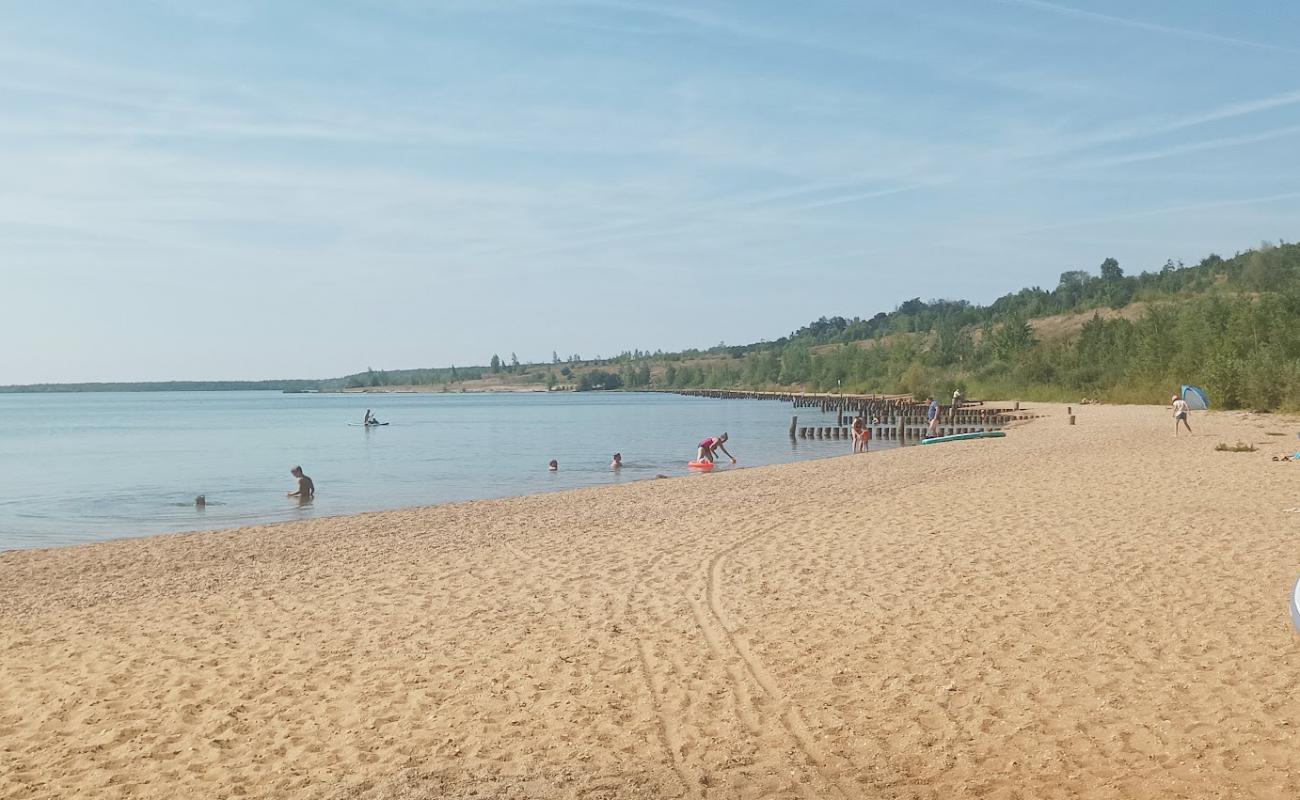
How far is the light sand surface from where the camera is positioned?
5.36m

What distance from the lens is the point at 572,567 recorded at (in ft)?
36.7

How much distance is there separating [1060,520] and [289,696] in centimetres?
1007

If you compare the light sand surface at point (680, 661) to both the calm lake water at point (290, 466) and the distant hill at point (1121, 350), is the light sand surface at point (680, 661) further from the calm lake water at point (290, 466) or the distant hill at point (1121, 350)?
the distant hill at point (1121, 350)

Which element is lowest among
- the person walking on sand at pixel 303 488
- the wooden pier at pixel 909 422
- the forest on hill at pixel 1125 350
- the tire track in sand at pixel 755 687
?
the wooden pier at pixel 909 422

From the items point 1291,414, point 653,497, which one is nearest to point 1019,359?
point 1291,414

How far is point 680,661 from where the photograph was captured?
7.31 m

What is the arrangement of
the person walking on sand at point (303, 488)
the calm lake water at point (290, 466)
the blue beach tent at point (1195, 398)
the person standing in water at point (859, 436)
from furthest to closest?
1. the blue beach tent at point (1195, 398)
2. the person standing in water at point (859, 436)
3. the person walking on sand at point (303, 488)
4. the calm lake water at point (290, 466)

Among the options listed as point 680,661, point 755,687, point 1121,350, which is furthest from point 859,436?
point 1121,350

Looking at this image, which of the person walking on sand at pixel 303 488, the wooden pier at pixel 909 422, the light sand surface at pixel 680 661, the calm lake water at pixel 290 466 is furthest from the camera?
the wooden pier at pixel 909 422

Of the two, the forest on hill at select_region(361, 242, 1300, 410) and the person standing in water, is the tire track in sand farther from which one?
the forest on hill at select_region(361, 242, 1300, 410)

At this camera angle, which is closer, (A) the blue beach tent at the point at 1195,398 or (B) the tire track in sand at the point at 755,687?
(B) the tire track in sand at the point at 755,687

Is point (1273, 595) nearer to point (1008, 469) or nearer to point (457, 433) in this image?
point (1008, 469)

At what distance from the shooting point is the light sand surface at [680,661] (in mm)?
5359

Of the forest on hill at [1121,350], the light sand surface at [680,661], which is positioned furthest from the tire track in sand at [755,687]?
the forest on hill at [1121,350]
